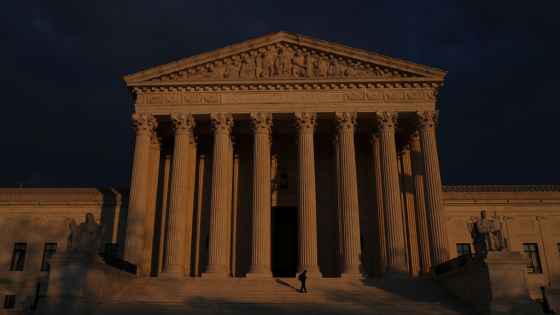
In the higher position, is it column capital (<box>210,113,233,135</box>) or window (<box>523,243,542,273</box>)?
column capital (<box>210,113,233,135</box>)

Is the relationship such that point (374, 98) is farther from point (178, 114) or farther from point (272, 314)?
point (272, 314)

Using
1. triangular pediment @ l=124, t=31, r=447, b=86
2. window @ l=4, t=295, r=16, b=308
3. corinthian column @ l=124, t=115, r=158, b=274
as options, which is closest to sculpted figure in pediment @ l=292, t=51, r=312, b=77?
triangular pediment @ l=124, t=31, r=447, b=86

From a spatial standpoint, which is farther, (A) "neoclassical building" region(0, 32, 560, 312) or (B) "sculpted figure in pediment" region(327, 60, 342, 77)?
(B) "sculpted figure in pediment" region(327, 60, 342, 77)

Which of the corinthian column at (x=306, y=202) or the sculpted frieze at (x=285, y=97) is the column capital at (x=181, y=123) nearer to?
the sculpted frieze at (x=285, y=97)

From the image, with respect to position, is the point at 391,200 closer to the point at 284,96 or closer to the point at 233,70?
the point at 284,96

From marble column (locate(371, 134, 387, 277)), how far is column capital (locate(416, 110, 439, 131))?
374cm

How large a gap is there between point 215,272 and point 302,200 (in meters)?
7.53

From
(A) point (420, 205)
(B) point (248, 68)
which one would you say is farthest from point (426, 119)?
(B) point (248, 68)

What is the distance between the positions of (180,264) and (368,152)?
17936mm

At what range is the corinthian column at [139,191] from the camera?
106 feet

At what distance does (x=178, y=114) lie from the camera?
3512 centimetres

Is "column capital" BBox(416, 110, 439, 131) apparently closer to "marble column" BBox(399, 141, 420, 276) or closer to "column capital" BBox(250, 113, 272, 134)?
"marble column" BBox(399, 141, 420, 276)

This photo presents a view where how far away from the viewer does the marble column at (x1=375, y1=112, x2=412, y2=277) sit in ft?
102

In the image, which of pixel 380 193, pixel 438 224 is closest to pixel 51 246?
pixel 380 193
